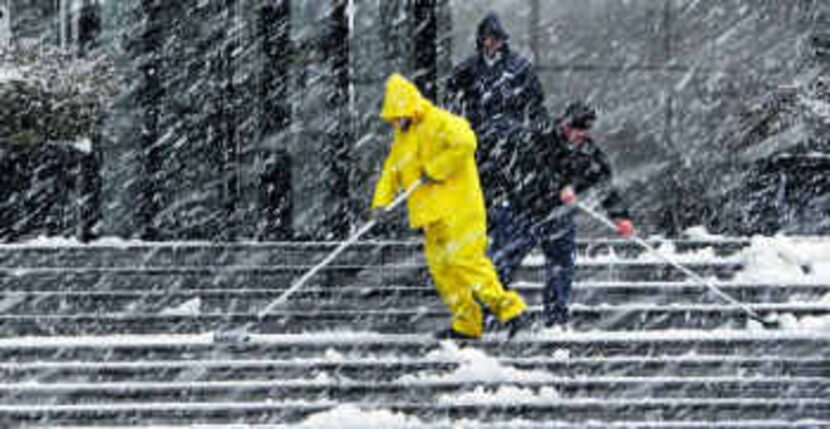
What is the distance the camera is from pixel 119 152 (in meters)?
12.7

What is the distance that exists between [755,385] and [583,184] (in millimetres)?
1578

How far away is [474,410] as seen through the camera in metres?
7.41

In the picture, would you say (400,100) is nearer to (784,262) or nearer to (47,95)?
(784,262)

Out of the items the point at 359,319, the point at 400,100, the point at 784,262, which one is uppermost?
the point at 400,100

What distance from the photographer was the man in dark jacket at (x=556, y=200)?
796cm

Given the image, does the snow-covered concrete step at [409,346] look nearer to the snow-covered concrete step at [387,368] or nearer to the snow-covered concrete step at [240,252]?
the snow-covered concrete step at [387,368]

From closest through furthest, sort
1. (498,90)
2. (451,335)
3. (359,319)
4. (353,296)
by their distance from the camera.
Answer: (451,335), (498,90), (359,319), (353,296)

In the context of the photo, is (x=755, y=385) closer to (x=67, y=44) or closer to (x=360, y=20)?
(x=360, y=20)

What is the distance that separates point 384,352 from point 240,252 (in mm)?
2546

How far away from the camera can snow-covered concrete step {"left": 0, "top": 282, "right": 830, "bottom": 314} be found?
9281mm

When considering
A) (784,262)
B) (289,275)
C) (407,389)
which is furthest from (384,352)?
(784,262)

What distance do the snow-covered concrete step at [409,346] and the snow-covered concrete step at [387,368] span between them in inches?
5.5

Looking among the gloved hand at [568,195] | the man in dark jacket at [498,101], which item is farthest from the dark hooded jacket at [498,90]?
the gloved hand at [568,195]

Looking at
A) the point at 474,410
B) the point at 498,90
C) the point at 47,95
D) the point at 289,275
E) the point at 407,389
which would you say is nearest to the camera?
the point at 474,410
